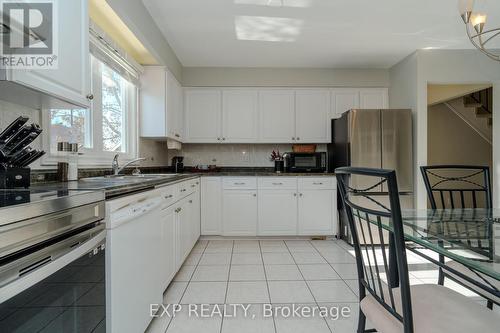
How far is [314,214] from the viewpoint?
351 cm

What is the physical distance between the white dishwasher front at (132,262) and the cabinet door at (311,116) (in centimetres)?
270

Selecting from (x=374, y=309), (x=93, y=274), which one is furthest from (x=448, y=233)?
(x=93, y=274)

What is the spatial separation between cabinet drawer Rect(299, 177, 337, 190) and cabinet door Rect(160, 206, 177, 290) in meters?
1.88

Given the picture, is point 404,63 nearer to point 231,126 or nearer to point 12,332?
point 231,126

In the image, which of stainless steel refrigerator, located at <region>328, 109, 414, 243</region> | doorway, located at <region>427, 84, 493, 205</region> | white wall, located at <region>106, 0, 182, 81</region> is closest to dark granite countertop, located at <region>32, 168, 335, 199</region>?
stainless steel refrigerator, located at <region>328, 109, 414, 243</region>

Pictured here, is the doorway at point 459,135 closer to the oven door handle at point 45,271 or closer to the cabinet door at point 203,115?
the cabinet door at point 203,115

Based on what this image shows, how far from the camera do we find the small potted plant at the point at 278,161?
3.93m

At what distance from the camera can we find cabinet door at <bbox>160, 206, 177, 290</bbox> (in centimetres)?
188

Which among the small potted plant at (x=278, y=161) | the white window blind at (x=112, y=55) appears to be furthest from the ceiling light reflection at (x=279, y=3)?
the small potted plant at (x=278, y=161)

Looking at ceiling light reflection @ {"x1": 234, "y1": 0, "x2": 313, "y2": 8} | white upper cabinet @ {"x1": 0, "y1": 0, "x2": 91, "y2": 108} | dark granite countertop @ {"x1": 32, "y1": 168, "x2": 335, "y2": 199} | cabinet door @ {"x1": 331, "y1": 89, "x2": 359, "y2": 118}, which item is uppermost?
ceiling light reflection @ {"x1": 234, "y1": 0, "x2": 313, "y2": 8}

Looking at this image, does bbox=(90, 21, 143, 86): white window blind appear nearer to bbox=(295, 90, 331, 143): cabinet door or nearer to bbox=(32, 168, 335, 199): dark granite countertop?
bbox=(32, 168, 335, 199): dark granite countertop

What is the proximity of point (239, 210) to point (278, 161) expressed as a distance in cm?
96

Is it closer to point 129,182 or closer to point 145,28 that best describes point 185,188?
point 129,182

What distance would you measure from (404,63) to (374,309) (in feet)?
11.9
